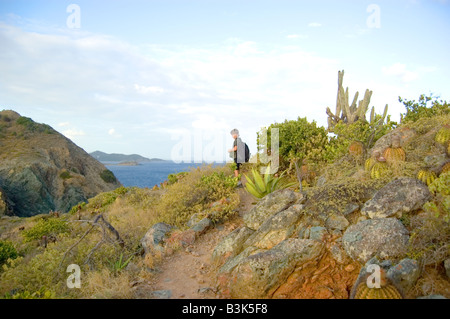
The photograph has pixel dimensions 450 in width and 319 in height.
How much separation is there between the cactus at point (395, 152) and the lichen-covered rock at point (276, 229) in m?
2.92

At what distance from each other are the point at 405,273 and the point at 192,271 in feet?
13.4

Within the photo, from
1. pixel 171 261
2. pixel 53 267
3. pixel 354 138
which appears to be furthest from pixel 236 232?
pixel 354 138

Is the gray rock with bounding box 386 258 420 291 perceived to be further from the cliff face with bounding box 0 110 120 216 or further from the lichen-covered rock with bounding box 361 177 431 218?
the cliff face with bounding box 0 110 120 216

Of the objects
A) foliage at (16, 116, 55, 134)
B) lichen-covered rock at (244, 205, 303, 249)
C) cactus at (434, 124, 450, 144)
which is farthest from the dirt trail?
foliage at (16, 116, 55, 134)

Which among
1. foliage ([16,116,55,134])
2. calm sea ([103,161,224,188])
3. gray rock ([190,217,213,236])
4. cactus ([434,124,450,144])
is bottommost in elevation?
calm sea ([103,161,224,188])

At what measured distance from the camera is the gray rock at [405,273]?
457 cm

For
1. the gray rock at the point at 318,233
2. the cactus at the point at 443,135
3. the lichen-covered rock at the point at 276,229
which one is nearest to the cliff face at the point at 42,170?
the lichen-covered rock at the point at 276,229

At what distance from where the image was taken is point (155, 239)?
8.23 metres

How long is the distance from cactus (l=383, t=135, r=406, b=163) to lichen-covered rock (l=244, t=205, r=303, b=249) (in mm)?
2916

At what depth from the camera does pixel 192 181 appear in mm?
11945

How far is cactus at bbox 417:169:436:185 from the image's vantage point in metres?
6.58

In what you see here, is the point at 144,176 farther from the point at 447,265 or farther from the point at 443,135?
the point at 447,265

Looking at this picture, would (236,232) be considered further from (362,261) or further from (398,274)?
(398,274)
